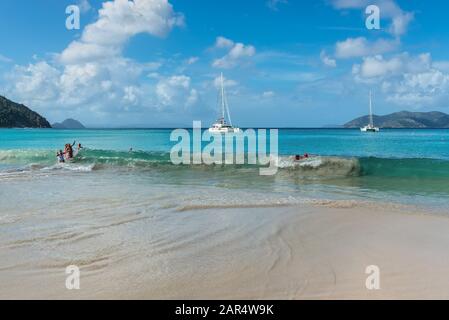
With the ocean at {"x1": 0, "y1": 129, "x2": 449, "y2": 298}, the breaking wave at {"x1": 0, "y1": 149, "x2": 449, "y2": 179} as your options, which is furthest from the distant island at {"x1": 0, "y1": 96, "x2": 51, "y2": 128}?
the ocean at {"x1": 0, "y1": 129, "x2": 449, "y2": 298}

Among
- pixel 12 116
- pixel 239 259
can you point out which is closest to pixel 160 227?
pixel 239 259

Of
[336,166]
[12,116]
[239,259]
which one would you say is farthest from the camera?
[12,116]

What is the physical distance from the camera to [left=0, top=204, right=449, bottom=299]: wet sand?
208 inches

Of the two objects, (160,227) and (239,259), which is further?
(160,227)

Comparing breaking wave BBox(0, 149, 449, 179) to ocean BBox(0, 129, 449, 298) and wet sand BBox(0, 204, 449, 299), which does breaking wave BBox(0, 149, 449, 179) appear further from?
wet sand BBox(0, 204, 449, 299)

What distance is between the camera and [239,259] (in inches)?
258

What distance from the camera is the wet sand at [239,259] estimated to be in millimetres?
5273

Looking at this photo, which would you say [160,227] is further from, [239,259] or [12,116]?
[12,116]

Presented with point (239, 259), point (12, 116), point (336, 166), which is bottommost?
point (239, 259)

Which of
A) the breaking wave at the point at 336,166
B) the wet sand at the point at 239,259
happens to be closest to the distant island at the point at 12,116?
the breaking wave at the point at 336,166
